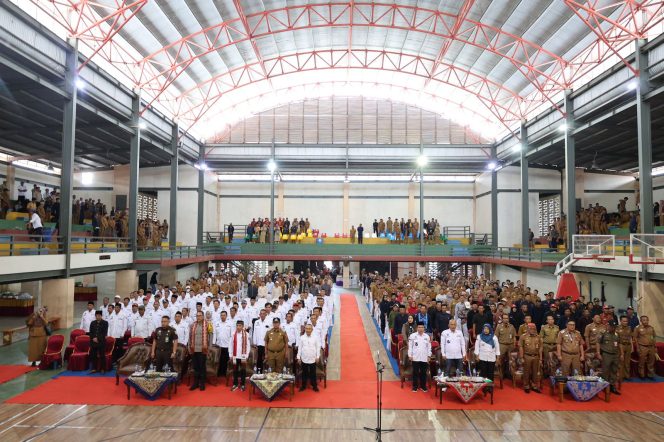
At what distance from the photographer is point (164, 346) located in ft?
31.4

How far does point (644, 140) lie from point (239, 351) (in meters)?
17.0

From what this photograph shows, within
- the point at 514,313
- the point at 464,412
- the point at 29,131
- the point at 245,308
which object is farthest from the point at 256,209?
the point at 464,412

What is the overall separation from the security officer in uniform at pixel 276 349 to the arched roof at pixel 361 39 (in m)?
13.4

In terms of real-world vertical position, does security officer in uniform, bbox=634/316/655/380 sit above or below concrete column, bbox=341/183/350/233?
below

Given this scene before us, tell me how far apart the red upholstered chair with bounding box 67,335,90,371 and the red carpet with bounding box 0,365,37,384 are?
106 cm

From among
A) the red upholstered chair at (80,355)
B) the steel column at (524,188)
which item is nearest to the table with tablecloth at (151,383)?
the red upholstered chair at (80,355)

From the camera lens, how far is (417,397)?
9344 mm

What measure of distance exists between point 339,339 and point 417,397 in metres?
6.27

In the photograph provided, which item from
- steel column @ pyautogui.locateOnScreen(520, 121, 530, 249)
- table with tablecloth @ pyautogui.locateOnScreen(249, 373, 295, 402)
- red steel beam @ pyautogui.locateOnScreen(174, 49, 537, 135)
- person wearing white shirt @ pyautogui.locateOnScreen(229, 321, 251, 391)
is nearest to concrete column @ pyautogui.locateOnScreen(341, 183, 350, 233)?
red steel beam @ pyautogui.locateOnScreen(174, 49, 537, 135)

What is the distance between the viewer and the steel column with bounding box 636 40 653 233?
53.3 feet

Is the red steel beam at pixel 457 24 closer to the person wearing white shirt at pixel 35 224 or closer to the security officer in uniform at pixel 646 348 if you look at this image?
the security officer in uniform at pixel 646 348

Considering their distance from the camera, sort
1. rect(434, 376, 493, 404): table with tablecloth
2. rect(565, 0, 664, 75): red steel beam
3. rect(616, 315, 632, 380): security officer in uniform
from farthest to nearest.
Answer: rect(565, 0, 664, 75): red steel beam → rect(616, 315, 632, 380): security officer in uniform → rect(434, 376, 493, 404): table with tablecloth

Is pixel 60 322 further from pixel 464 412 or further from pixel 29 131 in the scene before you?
pixel 464 412

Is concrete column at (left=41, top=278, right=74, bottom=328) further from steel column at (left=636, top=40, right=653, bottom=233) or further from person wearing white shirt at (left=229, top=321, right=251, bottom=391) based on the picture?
steel column at (left=636, top=40, right=653, bottom=233)
